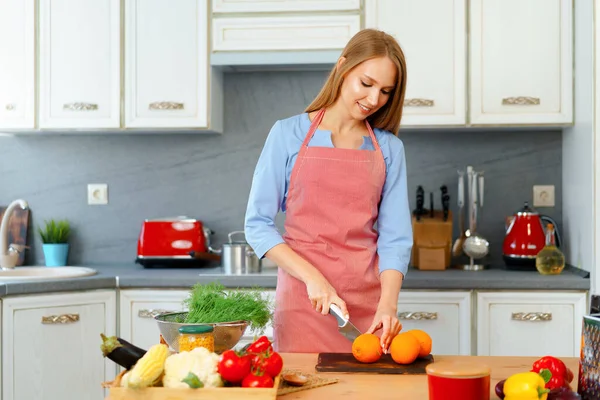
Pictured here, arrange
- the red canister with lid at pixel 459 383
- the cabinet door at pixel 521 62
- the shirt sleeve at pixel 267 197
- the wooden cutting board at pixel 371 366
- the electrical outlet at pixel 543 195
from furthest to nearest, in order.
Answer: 1. the electrical outlet at pixel 543 195
2. the cabinet door at pixel 521 62
3. the shirt sleeve at pixel 267 197
4. the wooden cutting board at pixel 371 366
5. the red canister with lid at pixel 459 383

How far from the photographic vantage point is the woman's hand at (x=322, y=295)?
5.99 feet

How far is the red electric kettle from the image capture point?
3.27 meters

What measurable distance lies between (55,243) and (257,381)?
2576 millimetres

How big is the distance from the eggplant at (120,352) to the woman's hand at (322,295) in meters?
0.57

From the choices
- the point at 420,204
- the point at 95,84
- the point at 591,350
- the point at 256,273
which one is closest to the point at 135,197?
the point at 95,84

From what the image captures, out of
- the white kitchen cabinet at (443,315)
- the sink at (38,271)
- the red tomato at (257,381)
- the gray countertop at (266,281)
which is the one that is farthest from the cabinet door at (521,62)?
the red tomato at (257,381)

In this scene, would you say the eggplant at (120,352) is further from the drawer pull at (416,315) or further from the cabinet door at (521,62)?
the cabinet door at (521,62)

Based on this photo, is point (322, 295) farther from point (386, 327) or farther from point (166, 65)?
point (166, 65)

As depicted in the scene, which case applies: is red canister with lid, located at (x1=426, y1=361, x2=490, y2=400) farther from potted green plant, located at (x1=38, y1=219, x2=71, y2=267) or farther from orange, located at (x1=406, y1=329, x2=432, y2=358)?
potted green plant, located at (x1=38, y1=219, x2=71, y2=267)

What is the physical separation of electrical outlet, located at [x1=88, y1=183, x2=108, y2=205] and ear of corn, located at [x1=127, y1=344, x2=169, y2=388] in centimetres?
253

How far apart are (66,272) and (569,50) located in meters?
2.39

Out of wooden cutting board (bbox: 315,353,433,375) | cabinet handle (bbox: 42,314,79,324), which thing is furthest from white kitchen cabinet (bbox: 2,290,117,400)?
wooden cutting board (bbox: 315,353,433,375)

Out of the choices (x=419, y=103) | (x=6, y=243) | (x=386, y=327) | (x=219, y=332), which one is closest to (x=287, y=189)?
(x=386, y=327)

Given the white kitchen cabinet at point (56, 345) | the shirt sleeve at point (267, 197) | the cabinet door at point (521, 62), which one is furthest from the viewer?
the cabinet door at point (521, 62)
